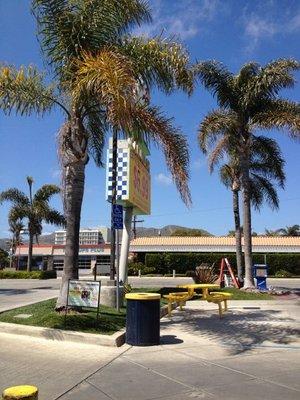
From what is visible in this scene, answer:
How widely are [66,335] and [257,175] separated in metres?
20.7

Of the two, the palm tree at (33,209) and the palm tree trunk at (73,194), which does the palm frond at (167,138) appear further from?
the palm tree at (33,209)

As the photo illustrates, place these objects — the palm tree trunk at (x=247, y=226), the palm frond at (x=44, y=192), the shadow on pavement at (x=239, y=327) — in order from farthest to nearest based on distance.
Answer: the palm frond at (x=44, y=192) < the palm tree trunk at (x=247, y=226) < the shadow on pavement at (x=239, y=327)

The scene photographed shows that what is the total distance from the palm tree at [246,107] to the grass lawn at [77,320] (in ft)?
36.9

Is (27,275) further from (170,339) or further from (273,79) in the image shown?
(170,339)

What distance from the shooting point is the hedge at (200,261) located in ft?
148

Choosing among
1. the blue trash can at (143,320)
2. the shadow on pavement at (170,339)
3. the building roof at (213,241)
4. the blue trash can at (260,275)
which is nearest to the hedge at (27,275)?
the building roof at (213,241)

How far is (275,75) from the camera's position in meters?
21.3

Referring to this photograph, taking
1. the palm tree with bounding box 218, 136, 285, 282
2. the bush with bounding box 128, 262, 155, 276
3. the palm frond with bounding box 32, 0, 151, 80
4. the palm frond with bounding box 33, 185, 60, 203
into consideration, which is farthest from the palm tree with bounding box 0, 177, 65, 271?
the palm frond with bounding box 32, 0, 151, 80

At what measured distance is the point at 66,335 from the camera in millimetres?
9289

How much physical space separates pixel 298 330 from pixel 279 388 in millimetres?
5201

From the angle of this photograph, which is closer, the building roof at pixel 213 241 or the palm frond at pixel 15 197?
the palm frond at pixel 15 197

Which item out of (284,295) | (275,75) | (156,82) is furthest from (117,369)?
(275,75)

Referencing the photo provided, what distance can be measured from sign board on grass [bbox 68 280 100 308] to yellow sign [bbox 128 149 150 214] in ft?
21.4

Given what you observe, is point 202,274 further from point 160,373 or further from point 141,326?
point 160,373
